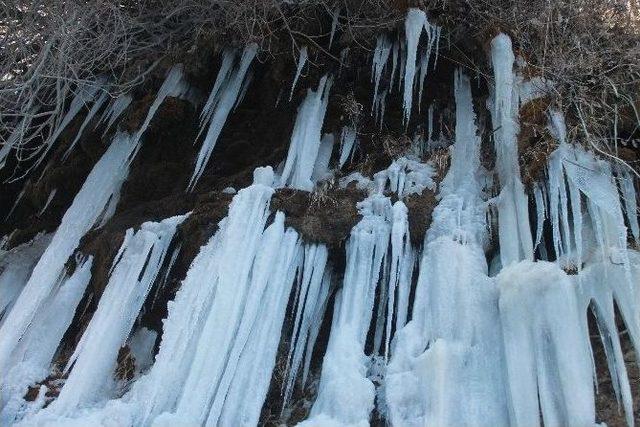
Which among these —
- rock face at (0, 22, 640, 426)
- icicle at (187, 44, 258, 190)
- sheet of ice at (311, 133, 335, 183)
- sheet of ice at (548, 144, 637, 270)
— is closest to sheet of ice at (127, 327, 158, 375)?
rock face at (0, 22, 640, 426)

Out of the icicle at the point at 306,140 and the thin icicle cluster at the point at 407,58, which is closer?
the thin icicle cluster at the point at 407,58

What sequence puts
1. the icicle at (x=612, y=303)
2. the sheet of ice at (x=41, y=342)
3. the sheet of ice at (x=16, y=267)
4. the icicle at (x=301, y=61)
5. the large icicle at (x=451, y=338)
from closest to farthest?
the icicle at (x=612, y=303) → the large icicle at (x=451, y=338) → the sheet of ice at (x=41, y=342) → the icicle at (x=301, y=61) → the sheet of ice at (x=16, y=267)

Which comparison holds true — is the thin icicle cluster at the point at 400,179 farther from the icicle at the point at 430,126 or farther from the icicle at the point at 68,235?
the icicle at the point at 68,235

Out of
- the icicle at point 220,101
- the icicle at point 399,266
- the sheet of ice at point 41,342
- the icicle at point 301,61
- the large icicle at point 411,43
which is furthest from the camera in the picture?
the icicle at point 220,101

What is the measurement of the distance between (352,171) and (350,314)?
59.2 inches

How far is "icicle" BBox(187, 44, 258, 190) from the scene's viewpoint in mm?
5785

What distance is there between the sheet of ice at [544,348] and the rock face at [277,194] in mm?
354

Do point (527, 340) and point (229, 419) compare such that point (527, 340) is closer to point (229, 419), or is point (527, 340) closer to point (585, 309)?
point (585, 309)

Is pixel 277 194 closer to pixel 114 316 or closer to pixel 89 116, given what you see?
pixel 114 316

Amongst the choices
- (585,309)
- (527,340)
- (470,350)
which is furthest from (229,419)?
(585,309)

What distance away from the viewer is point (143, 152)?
248 inches

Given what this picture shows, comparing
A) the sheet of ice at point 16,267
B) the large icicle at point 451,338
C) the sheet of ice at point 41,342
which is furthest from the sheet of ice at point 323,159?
the sheet of ice at point 16,267

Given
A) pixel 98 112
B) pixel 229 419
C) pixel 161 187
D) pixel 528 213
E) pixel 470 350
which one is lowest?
pixel 229 419

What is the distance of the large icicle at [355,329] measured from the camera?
3.96 meters
